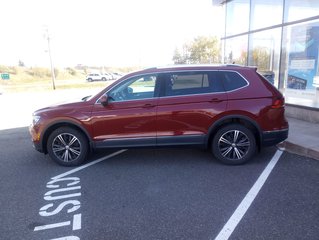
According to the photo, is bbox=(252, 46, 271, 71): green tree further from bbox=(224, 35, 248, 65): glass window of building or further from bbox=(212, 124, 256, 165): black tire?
bbox=(212, 124, 256, 165): black tire

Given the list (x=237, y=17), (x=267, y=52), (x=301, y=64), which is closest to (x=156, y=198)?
(x=301, y=64)

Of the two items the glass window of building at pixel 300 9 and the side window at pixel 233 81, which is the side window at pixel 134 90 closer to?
the side window at pixel 233 81

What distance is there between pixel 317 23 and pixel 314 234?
6.59 metres

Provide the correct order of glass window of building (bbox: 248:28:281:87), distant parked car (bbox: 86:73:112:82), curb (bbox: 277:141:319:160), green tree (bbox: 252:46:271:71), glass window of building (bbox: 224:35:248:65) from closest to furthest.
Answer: curb (bbox: 277:141:319:160) < glass window of building (bbox: 248:28:281:87) < green tree (bbox: 252:46:271:71) < glass window of building (bbox: 224:35:248:65) < distant parked car (bbox: 86:73:112:82)

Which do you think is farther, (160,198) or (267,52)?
(267,52)

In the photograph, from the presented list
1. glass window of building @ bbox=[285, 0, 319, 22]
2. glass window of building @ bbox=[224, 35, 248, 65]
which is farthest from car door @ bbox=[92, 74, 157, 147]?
glass window of building @ bbox=[224, 35, 248, 65]

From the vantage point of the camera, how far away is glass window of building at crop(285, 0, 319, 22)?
25.6 feet

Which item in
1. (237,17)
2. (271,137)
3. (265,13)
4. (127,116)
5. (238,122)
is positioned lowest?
(271,137)

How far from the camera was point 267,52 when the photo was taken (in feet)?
32.8

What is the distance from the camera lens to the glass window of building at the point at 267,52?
9445mm

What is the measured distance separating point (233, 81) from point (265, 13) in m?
6.10

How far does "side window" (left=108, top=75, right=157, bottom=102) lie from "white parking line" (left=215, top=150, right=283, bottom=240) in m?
2.25

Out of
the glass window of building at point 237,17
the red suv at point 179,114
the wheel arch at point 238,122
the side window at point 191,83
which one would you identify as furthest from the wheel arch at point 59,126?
the glass window of building at point 237,17

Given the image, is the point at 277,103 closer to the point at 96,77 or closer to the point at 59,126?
the point at 59,126
